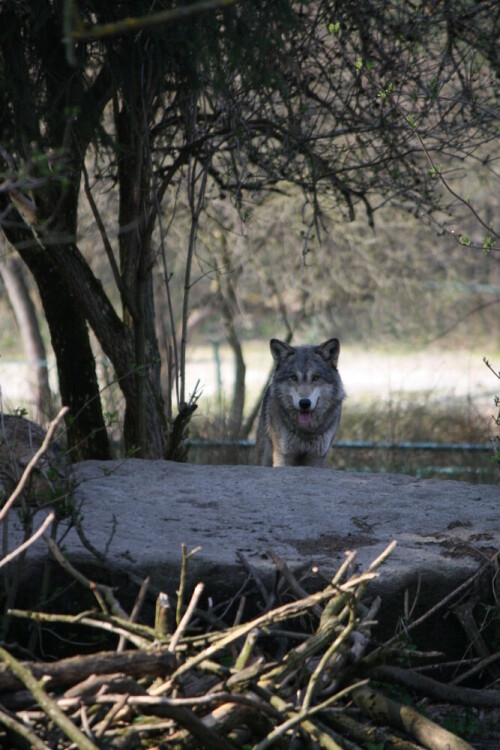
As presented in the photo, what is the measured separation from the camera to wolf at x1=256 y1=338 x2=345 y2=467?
891 cm

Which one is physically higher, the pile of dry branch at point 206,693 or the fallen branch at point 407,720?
the pile of dry branch at point 206,693

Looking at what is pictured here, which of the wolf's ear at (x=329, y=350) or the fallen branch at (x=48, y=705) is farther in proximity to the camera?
the wolf's ear at (x=329, y=350)

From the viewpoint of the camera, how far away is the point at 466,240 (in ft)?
15.7

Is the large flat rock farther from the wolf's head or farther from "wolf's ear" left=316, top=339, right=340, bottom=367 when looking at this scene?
"wolf's ear" left=316, top=339, right=340, bottom=367

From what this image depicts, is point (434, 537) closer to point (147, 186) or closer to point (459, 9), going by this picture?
point (147, 186)

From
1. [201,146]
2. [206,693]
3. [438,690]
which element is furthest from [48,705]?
[201,146]

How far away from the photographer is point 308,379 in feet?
29.4

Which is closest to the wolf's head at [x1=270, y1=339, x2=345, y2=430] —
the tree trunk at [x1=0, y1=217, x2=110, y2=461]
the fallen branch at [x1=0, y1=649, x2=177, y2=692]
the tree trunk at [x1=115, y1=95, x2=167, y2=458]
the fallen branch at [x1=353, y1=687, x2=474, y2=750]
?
the tree trunk at [x1=115, y1=95, x2=167, y2=458]

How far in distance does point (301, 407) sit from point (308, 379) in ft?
1.14

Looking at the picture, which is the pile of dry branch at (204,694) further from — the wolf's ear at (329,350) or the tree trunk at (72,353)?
the wolf's ear at (329,350)

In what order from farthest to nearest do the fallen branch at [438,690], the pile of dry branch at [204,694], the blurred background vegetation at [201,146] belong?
the blurred background vegetation at [201,146] < the fallen branch at [438,690] < the pile of dry branch at [204,694]

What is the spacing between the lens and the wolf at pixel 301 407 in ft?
29.2

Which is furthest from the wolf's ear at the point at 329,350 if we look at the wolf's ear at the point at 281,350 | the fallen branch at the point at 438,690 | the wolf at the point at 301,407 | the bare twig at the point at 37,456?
the bare twig at the point at 37,456

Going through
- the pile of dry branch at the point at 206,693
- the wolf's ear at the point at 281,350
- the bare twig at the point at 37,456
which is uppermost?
the wolf's ear at the point at 281,350
